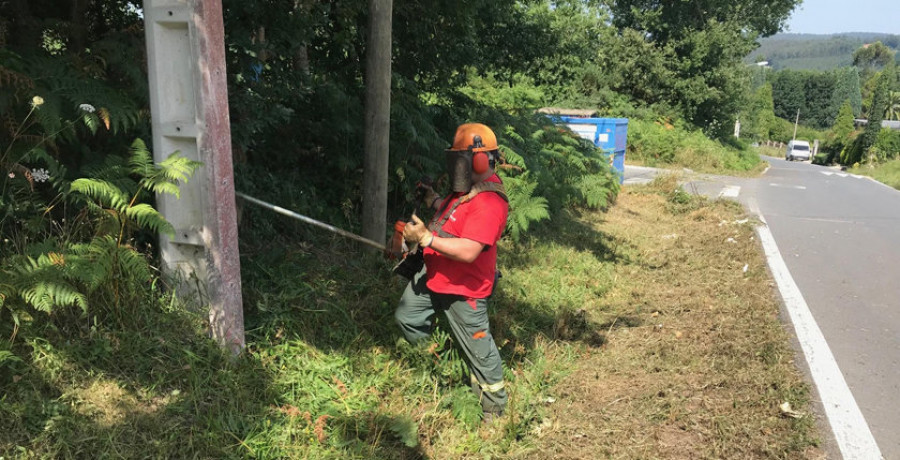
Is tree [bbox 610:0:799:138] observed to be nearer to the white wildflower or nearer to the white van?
the white wildflower

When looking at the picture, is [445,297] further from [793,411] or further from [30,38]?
[30,38]

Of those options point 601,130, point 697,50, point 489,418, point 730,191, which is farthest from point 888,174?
point 489,418

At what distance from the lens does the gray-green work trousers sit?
3.72 metres

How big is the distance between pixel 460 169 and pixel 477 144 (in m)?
0.18

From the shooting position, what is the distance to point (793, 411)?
402 centimetres

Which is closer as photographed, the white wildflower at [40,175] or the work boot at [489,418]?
the white wildflower at [40,175]

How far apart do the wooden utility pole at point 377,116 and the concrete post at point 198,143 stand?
76.0 inches

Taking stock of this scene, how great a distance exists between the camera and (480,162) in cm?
354

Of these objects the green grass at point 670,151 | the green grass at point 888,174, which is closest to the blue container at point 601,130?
the green grass at point 670,151

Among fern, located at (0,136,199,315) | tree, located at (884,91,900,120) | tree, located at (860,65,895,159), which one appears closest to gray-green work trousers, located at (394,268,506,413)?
fern, located at (0,136,199,315)

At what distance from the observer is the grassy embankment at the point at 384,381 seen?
3.05m

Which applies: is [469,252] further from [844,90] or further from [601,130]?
[844,90]

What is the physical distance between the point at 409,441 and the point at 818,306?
4.92 meters

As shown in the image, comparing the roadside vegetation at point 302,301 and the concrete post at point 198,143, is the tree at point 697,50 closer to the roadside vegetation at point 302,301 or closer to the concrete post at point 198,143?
the roadside vegetation at point 302,301
